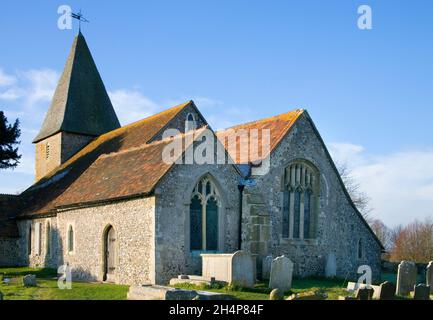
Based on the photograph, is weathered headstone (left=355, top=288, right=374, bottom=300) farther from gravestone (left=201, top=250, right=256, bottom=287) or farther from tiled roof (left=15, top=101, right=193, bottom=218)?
tiled roof (left=15, top=101, right=193, bottom=218)

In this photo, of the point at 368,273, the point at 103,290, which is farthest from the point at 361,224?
the point at 103,290

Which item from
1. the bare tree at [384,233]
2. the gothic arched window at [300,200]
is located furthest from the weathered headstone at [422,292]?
the bare tree at [384,233]

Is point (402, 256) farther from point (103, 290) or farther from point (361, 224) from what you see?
point (103, 290)

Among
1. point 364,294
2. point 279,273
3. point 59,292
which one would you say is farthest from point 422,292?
point 59,292

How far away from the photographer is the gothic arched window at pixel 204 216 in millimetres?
20891

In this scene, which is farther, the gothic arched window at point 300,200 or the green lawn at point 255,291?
the gothic arched window at point 300,200

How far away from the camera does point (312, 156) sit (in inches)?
972

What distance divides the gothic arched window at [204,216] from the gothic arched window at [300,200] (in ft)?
12.0

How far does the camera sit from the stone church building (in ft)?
66.3

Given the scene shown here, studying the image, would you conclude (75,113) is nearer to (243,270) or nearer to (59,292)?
A: (59,292)

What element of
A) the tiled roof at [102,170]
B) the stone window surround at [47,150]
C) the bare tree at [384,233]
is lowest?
the bare tree at [384,233]

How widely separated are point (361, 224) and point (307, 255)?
3.37 meters

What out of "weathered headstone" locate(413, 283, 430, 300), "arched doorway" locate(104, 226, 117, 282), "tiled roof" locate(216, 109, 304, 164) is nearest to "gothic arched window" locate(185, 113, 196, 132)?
"tiled roof" locate(216, 109, 304, 164)

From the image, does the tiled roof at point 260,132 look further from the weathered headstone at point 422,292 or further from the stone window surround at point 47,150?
the stone window surround at point 47,150
